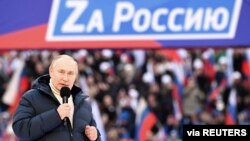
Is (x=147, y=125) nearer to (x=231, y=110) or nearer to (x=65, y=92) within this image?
(x=231, y=110)

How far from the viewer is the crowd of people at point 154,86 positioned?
16.6 meters

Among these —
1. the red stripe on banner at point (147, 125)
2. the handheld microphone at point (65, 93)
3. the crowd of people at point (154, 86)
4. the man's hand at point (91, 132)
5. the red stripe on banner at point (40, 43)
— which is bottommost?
the red stripe on banner at point (147, 125)

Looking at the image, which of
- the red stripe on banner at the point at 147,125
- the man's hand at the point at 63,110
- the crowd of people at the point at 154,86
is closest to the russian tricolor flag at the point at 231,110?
the crowd of people at the point at 154,86

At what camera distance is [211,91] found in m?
18.2

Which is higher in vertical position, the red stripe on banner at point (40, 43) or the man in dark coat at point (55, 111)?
the red stripe on banner at point (40, 43)

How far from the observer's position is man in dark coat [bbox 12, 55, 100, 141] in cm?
587

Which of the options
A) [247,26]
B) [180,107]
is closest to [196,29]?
[247,26]

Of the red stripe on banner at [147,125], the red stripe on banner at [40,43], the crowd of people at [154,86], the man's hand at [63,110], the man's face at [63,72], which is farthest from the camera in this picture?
the crowd of people at [154,86]

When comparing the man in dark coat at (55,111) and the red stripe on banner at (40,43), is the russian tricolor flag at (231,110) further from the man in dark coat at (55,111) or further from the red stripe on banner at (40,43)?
the man in dark coat at (55,111)

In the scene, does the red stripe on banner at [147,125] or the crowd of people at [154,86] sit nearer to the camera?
the red stripe on banner at [147,125]

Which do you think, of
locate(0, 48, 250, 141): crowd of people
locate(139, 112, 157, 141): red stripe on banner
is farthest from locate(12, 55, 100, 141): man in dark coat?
locate(139, 112, 157, 141): red stripe on banner

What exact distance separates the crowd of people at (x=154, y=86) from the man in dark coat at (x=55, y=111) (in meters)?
8.90

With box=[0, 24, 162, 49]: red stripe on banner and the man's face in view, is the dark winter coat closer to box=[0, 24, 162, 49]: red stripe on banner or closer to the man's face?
the man's face

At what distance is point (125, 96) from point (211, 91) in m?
1.85
